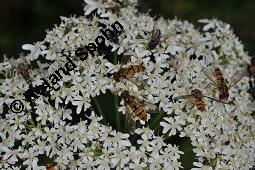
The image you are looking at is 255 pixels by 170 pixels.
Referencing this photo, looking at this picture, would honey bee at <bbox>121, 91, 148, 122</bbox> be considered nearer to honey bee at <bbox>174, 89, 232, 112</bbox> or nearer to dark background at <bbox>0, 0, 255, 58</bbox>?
honey bee at <bbox>174, 89, 232, 112</bbox>

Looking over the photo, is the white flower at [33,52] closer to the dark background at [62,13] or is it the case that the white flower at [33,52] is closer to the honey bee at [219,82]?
the honey bee at [219,82]

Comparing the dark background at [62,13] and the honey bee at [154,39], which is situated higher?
the dark background at [62,13]

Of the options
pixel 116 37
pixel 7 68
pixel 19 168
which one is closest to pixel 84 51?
pixel 116 37

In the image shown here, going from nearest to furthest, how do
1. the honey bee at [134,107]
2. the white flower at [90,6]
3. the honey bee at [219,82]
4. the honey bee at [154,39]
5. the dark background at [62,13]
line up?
the honey bee at [134,107]
the honey bee at [219,82]
the honey bee at [154,39]
the white flower at [90,6]
the dark background at [62,13]

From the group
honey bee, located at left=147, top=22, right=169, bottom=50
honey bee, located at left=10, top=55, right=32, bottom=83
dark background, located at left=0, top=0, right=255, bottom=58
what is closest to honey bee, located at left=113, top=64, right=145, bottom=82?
honey bee, located at left=147, top=22, right=169, bottom=50

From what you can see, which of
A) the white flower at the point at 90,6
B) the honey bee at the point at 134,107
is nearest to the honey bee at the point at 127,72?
the honey bee at the point at 134,107

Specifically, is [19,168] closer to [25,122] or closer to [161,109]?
[25,122]
